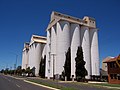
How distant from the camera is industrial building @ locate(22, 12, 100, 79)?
74.8 m

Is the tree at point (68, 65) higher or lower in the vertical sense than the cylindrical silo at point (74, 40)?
lower

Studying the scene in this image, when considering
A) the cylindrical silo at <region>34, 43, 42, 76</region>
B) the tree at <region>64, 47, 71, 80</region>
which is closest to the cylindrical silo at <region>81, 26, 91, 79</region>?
the tree at <region>64, 47, 71, 80</region>

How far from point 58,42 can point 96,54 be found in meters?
19.1

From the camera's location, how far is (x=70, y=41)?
78062 millimetres

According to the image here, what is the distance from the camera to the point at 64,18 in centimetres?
8000

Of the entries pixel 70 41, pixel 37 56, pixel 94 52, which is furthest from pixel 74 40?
pixel 37 56

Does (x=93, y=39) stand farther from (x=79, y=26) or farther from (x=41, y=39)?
(x=41, y=39)

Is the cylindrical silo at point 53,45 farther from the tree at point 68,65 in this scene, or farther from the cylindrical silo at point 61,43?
the tree at point 68,65

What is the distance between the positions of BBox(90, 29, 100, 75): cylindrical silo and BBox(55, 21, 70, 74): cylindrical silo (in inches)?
552

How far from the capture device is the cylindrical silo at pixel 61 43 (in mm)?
73500

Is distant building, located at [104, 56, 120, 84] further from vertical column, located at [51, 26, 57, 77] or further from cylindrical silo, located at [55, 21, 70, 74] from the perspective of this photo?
vertical column, located at [51, 26, 57, 77]

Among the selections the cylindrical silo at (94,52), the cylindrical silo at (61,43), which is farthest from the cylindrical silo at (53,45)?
the cylindrical silo at (94,52)

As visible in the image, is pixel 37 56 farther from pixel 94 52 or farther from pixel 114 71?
pixel 114 71

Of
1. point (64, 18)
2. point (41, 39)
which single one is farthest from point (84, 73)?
point (41, 39)
